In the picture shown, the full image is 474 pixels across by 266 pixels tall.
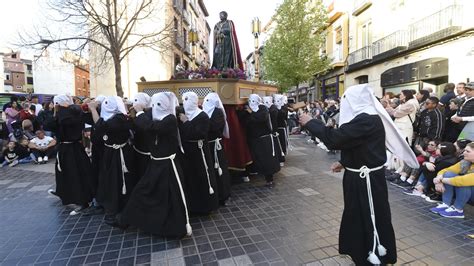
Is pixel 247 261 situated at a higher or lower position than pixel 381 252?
lower

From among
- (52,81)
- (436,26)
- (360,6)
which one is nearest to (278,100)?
(436,26)

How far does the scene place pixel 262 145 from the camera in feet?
20.8

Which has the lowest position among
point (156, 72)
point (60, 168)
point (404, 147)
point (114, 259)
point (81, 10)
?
point (114, 259)

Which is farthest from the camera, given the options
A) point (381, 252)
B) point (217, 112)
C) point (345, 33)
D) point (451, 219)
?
point (345, 33)

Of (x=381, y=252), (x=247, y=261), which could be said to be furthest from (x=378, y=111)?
(x=247, y=261)

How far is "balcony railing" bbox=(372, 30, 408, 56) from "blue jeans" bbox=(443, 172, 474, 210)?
12371mm

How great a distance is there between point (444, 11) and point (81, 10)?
15876 mm

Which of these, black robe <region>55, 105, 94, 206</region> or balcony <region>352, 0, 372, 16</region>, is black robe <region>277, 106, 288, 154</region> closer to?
black robe <region>55, 105, 94, 206</region>

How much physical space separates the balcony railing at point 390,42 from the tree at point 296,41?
16.1 feet

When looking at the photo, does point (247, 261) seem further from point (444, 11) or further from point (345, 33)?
point (345, 33)

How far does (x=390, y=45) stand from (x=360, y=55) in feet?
12.5

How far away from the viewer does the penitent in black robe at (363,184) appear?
2.82 meters

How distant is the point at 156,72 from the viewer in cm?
2042

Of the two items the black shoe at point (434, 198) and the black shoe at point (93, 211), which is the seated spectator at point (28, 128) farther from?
the black shoe at point (434, 198)
